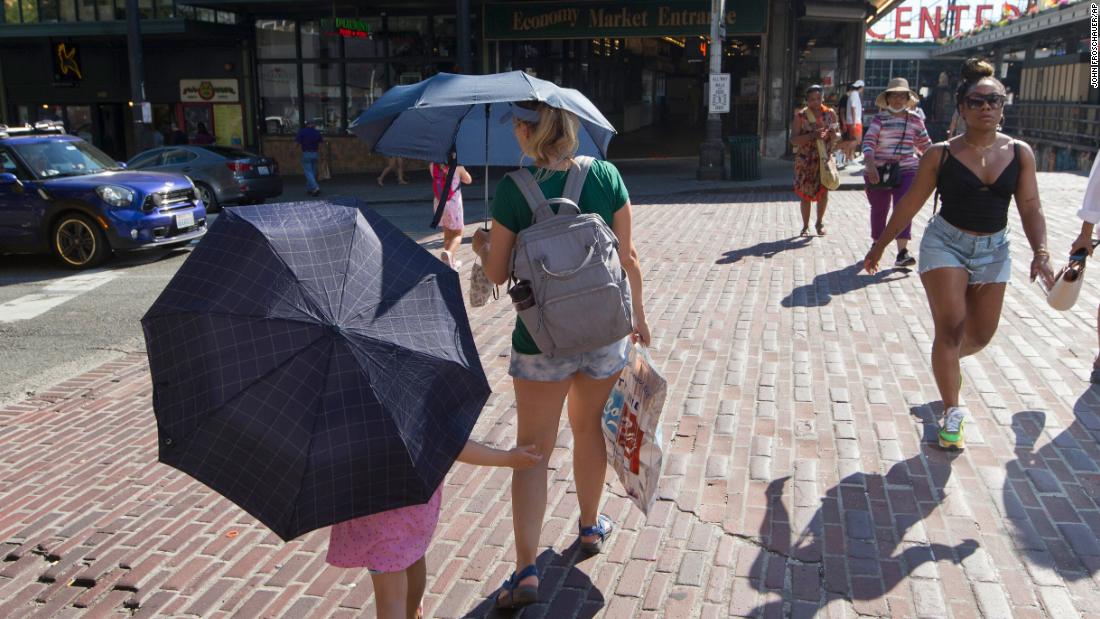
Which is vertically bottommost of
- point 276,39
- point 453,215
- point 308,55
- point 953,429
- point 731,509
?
point 731,509

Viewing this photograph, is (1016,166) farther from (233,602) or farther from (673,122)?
(673,122)

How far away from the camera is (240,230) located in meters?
2.50

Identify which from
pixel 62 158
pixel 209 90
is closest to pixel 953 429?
pixel 62 158

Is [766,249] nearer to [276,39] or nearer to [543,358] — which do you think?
[543,358]

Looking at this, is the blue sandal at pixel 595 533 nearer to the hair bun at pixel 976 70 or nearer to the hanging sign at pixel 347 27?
the hair bun at pixel 976 70

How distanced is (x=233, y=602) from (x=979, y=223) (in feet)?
12.7

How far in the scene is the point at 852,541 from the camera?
3922 millimetres

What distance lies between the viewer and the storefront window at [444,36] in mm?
24875

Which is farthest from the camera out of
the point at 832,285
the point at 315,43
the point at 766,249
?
the point at 315,43

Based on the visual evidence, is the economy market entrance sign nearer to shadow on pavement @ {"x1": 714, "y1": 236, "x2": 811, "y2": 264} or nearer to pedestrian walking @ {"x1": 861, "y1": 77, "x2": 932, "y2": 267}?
shadow on pavement @ {"x1": 714, "y1": 236, "x2": 811, "y2": 264}

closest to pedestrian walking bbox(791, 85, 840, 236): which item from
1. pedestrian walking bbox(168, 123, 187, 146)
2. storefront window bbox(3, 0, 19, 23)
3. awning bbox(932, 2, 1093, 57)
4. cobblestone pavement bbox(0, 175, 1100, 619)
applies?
cobblestone pavement bbox(0, 175, 1100, 619)

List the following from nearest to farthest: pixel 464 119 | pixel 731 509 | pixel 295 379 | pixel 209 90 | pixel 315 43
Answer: pixel 295 379
pixel 731 509
pixel 464 119
pixel 315 43
pixel 209 90

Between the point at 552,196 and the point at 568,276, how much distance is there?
12.6 inches

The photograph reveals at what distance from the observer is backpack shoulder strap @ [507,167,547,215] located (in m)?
3.22
